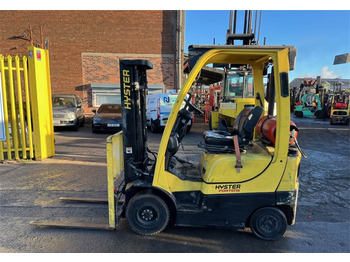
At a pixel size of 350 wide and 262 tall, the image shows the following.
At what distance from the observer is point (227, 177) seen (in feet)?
9.32

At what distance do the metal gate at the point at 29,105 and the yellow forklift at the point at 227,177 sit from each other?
433 cm

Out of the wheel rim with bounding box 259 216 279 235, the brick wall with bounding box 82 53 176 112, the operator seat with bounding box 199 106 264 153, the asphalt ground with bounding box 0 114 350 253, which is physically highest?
the brick wall with bounding box 82 53 176 112

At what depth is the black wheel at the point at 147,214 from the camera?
2.96 meters

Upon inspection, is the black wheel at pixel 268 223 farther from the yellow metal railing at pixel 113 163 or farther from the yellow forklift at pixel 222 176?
the yellow metal railing at pixel 113 163

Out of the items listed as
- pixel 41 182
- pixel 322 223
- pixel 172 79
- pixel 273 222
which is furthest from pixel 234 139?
pixel 172 79

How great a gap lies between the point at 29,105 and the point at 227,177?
5.95 metres

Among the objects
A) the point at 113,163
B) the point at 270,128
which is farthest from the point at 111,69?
the point at 270,128

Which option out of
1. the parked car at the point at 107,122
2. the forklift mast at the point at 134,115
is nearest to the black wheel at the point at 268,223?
the forklift mast at the point at 134,115

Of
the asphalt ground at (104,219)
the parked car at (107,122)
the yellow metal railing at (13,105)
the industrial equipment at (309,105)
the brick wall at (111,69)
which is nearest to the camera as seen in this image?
the asphalt ground at (104,219)

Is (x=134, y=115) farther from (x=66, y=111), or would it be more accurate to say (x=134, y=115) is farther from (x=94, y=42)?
(x=94, y=42)

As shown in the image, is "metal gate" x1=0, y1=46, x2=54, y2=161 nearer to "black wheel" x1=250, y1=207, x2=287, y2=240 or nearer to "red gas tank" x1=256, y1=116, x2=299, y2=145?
"red gas tank" x1=256, y1=116, x2=299, y2=145

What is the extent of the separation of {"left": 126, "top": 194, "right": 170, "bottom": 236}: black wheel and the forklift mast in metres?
0.37

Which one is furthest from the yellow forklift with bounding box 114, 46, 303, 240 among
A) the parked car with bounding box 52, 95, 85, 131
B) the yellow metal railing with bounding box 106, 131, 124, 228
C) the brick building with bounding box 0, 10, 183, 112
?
the brick building with bounding box 0, 10, 183, 112

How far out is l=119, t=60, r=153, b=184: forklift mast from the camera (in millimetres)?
3184
